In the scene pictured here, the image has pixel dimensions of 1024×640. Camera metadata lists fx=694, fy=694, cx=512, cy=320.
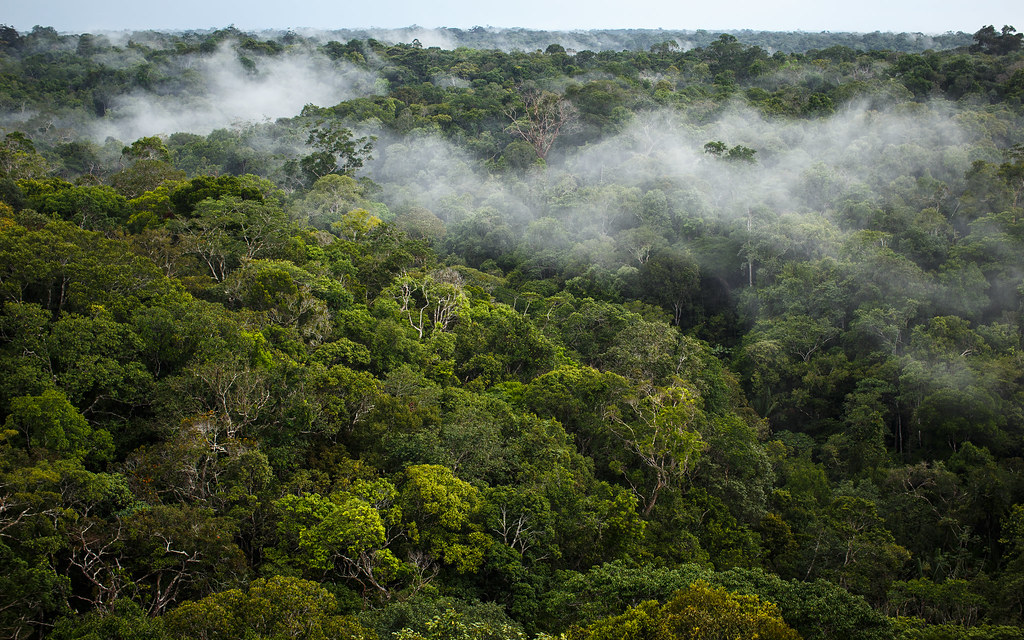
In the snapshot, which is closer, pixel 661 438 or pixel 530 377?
pixel 661 438

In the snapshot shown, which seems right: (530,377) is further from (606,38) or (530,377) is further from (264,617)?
(606,38)

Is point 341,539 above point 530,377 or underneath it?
above

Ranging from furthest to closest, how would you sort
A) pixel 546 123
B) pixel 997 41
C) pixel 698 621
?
pixel 997 41
pixel 546 123
pixel 698 621

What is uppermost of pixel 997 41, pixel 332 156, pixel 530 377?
pixel 997 41

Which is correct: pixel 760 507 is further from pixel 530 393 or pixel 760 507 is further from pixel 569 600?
pixel 569 600

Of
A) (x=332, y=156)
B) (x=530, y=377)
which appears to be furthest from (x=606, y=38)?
(x=530, y=377)

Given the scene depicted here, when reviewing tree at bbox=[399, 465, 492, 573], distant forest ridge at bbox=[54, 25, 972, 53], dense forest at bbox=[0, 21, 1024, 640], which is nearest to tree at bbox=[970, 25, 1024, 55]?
dense forest at bbox=[0, 21, 1024, 640]

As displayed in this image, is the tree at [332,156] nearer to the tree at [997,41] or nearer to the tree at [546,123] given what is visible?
the tree at [546,123]

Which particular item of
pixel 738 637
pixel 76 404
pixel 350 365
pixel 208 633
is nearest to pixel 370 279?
pixel 350 365

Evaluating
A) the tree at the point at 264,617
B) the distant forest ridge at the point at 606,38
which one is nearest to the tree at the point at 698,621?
the tree at the point at 264,617
